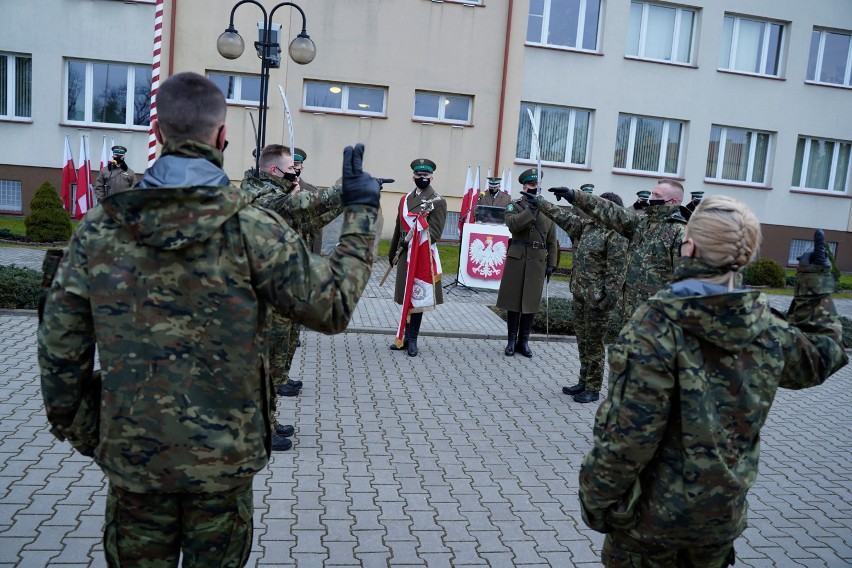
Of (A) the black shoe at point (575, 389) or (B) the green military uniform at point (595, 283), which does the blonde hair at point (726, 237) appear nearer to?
(B) the green military uniform at point (595, 283)

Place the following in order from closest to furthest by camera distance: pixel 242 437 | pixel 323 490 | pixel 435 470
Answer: pixel 242 437 < pixel 323 490 < pixel 435 470

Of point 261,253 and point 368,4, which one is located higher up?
point 368,4

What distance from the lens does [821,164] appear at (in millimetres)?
23750

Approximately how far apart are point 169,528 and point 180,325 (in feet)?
2.30

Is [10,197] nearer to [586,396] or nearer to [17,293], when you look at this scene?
[17,293]

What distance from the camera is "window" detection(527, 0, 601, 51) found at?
20734 mm

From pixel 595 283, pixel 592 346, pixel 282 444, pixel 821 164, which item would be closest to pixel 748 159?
pixel 821 164

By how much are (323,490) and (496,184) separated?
36.0 ft

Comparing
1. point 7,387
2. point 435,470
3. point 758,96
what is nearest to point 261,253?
point 435,470

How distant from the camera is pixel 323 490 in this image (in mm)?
4906

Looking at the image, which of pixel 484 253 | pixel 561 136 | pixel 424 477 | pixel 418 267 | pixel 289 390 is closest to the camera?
pixel 424 477

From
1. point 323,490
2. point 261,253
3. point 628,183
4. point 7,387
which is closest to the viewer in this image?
point 261,253

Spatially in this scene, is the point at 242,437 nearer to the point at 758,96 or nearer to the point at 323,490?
the point at 323,490

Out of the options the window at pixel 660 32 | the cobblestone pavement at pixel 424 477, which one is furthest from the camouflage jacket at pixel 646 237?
the window at pixel 660 32
